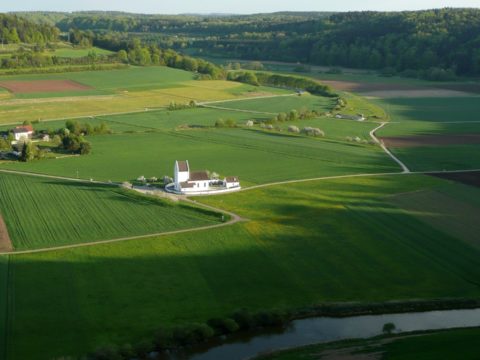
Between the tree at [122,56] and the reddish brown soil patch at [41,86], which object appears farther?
the tree at [122,56]

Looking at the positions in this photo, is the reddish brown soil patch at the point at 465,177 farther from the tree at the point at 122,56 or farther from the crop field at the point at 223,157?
the tree at the point at 122,56

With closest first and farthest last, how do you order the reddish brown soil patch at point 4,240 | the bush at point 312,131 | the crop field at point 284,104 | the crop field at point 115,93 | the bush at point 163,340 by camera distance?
the bush at point 163,340
the reddish brown soil patch at point 4,240
the bush at point 312,131
the crop field at point 115,93
the crop field at point 284,104

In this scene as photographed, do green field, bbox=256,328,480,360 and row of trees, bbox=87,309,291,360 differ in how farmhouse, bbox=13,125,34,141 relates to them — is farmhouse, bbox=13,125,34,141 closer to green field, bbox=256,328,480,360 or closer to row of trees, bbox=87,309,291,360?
row of trees, bbox=87,309,291,360

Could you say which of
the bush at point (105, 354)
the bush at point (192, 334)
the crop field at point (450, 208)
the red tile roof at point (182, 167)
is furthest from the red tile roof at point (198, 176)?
the bush at point (105, 354)

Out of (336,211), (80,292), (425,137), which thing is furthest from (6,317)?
(425,137)

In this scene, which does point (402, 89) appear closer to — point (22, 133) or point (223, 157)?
point (223, 157)

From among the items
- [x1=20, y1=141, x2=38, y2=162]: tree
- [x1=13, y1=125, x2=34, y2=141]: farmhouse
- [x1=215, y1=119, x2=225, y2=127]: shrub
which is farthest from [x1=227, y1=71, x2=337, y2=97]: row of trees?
[x1=20, y1=141, x2=38, y2=162]: tree
